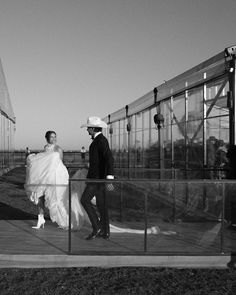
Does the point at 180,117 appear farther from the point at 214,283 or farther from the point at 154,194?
the point at 214,283

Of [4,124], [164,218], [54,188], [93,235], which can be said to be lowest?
[93,235]

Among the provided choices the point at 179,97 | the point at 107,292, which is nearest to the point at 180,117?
the point at 179,97

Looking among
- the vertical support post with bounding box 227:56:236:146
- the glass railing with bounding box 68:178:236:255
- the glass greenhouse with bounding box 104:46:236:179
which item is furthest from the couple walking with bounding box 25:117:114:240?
the vertical support post with bounding box 227:56:236:146

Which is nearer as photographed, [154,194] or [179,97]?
[154,194]

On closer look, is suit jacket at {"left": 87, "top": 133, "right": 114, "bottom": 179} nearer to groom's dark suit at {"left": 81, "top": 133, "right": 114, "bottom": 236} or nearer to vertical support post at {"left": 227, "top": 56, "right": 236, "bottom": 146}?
groom's dark suit at {"left": 81, "top": 133, "right": 114, "bottom": 236}

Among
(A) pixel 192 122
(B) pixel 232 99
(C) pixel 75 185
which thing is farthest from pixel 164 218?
(A) pixel 192 122

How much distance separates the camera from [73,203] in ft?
19.9

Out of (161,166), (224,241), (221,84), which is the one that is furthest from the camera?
(161,166)

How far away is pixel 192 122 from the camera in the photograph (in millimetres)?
10188

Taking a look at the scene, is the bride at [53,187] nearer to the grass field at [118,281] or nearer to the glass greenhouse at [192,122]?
the grass field at [118,281]

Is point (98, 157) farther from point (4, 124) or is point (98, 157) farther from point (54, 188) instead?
point (4, 124)

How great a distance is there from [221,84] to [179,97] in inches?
104

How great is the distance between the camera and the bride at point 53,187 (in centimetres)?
629

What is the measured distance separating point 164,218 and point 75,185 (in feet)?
5.51
